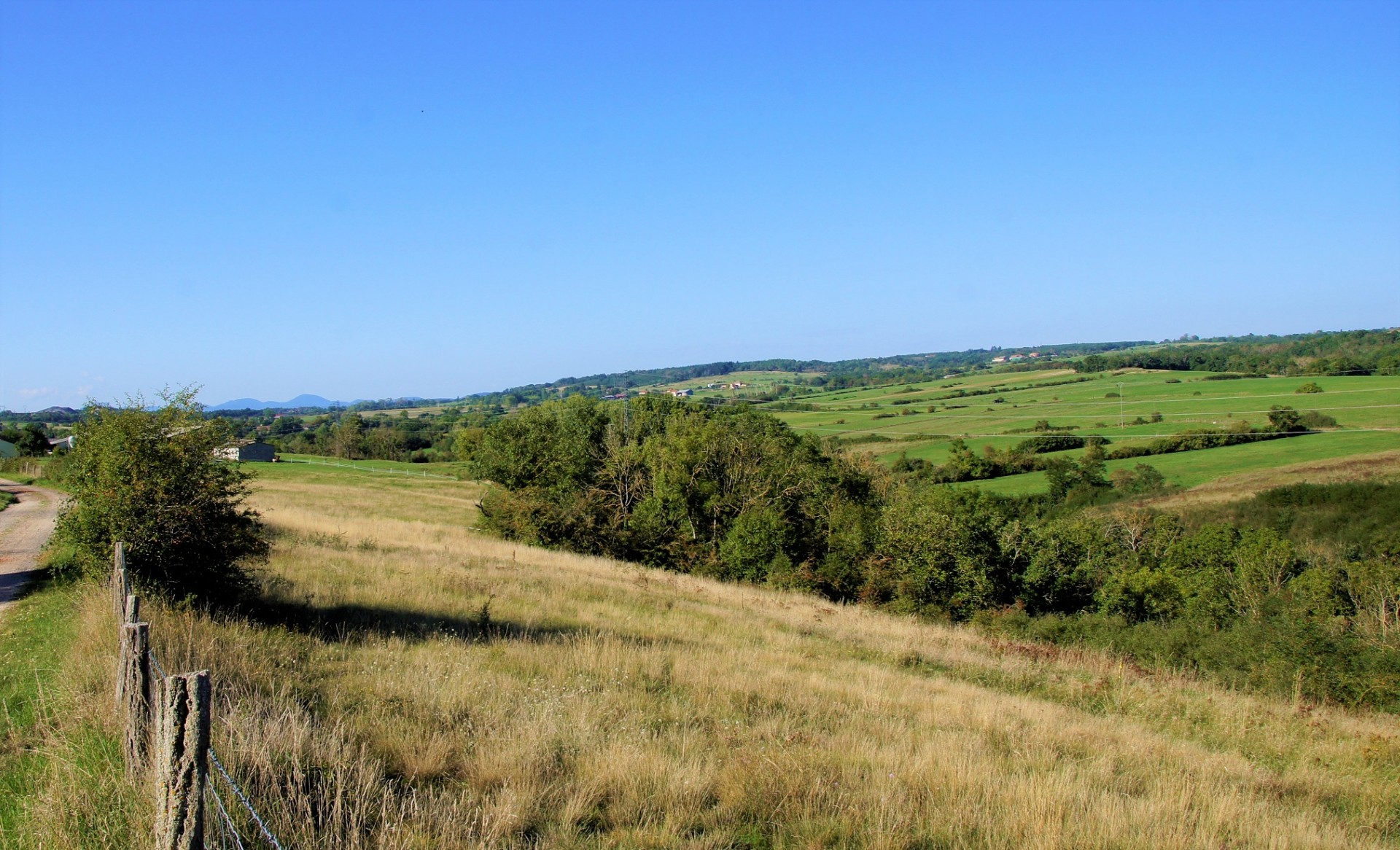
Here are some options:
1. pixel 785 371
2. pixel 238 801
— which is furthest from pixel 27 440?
pixel 785 371

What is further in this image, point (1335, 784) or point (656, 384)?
point (656, 384)

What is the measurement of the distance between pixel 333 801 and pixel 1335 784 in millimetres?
10227

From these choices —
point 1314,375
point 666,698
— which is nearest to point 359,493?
point 666,698

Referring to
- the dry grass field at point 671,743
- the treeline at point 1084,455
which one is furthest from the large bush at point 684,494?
the dry grass field at point 671,743

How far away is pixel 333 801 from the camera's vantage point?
4910 mm

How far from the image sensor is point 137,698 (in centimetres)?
497

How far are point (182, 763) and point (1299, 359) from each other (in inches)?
5366

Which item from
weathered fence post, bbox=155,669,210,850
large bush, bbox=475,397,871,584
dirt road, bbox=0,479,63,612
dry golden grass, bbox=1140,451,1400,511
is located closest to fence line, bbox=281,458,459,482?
large bush, bbox=475,397,871,584

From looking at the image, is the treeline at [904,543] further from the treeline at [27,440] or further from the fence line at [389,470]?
the treeline at [27,440]

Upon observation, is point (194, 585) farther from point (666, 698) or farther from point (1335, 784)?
point (1335, 784)

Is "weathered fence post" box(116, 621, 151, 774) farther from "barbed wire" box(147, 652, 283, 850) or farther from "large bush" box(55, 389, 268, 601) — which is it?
"large bush" box(55, 389, 268, 601)

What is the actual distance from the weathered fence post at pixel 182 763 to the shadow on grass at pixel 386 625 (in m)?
7.61

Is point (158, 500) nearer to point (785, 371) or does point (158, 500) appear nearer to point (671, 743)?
point (671, 743)

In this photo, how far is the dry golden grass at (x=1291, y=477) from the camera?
57.5 m
